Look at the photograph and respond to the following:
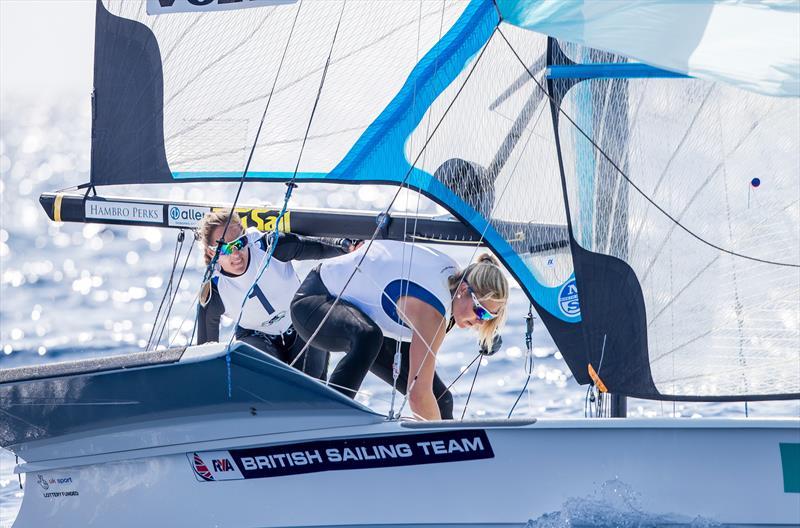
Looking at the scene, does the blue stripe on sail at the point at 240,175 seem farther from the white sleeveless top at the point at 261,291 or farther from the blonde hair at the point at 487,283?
the blonde hair at the point at 487,283

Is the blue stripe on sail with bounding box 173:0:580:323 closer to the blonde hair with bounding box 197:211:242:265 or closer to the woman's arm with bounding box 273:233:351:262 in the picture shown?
the woman's arm with bounding box 273:233:351:262

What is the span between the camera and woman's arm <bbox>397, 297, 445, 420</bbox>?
3875 mm

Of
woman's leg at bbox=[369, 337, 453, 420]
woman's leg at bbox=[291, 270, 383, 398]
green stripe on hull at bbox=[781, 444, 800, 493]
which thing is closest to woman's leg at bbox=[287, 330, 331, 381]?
woman's leg at bbox=[369, 337, 453, 420]

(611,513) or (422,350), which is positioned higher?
(422,350)

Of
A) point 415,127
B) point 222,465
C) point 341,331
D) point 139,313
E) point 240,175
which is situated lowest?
point 222,465

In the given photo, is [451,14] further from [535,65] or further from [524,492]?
[524,492]

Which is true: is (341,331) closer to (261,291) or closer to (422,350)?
(422,350)

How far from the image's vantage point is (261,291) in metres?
4.58

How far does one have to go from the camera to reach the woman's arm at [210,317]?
4601 mm

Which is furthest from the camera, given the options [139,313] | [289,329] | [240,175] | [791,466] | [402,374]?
[139,313]

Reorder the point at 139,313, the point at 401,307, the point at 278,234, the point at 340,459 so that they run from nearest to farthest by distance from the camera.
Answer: the point at 340,459 < the point at 401,307 < the point at 278,234 < the point at 139,313

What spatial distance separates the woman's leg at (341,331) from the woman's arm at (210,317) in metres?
0.50

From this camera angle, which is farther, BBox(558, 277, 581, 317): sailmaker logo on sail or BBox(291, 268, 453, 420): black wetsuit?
BBox(558, 277, 581, 317): sailmaker logo on sail

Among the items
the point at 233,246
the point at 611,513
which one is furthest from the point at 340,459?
the point at 233,246
